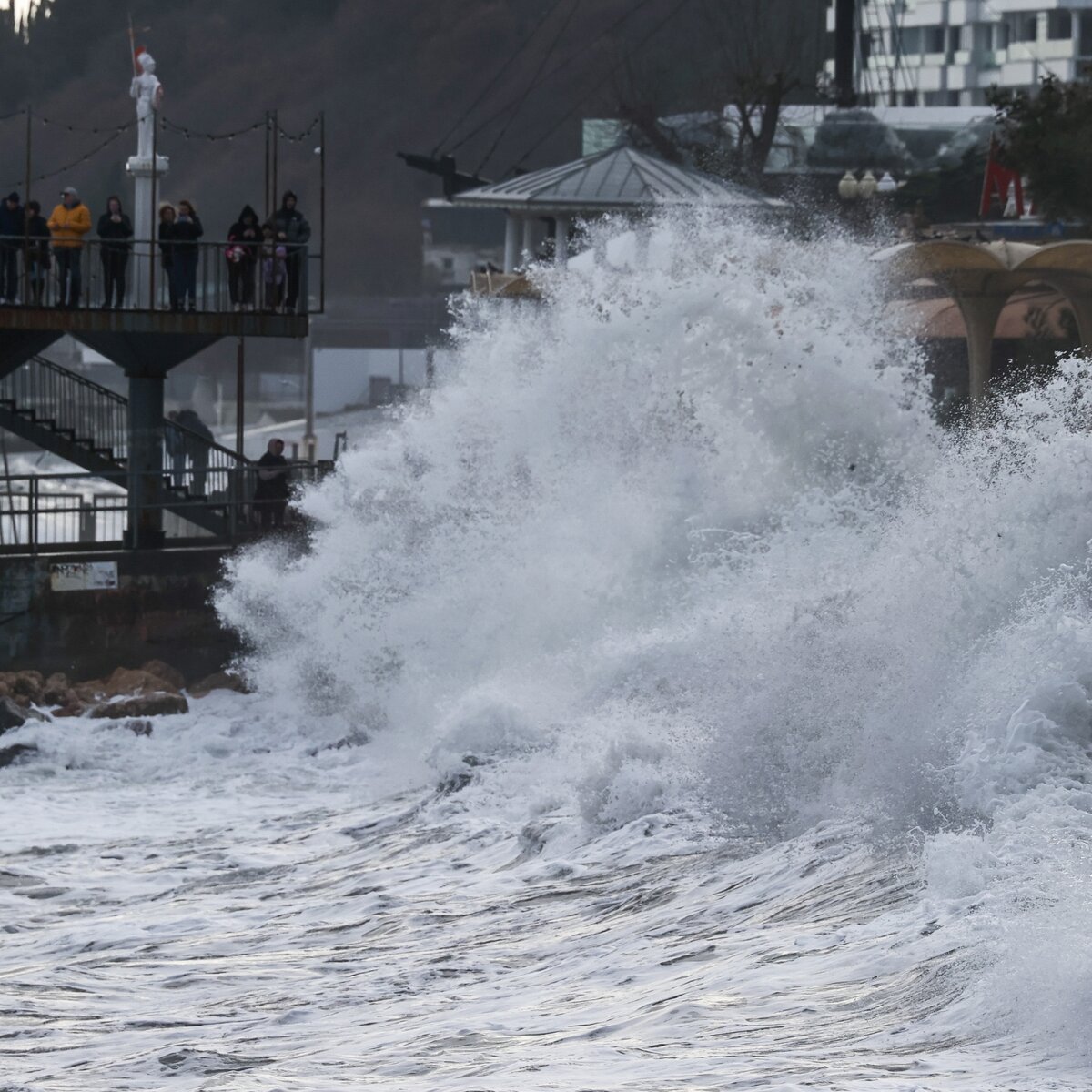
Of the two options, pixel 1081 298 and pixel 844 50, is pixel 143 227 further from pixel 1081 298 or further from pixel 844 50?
pixel 844 50

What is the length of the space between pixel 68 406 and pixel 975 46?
8184 cm

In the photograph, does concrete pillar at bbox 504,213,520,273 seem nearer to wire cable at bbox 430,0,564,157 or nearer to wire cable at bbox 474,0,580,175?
wire cable at bbox 474,0,580,175

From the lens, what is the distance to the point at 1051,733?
10484 mm

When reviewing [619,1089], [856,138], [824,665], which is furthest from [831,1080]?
[856,138]

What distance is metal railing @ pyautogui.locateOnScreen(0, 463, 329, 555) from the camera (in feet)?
73.3

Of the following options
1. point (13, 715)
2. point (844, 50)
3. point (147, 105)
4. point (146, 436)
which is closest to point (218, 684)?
point (13, 715)

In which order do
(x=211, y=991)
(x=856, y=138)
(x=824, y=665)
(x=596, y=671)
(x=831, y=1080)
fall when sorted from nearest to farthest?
1. (x=831, y=1080)
2. (x=211, y=991)
3. (x=824, y=665)
4. (x=596, y=671)
5. (x=856, y=138)

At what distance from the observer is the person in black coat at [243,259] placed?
23484 mm

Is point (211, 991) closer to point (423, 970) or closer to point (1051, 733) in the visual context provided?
point (423, 970)

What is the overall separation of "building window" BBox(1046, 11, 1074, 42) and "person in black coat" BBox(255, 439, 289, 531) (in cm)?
7725

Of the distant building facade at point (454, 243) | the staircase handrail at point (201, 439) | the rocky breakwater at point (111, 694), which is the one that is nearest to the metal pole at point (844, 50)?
the staircase handrail at point (201, 439)

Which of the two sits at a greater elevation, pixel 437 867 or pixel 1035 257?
pixel 1035 257

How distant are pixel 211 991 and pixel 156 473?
530 inches

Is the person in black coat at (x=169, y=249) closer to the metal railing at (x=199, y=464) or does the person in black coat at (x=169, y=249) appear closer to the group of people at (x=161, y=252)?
the group of people at (x=161, y=252)
